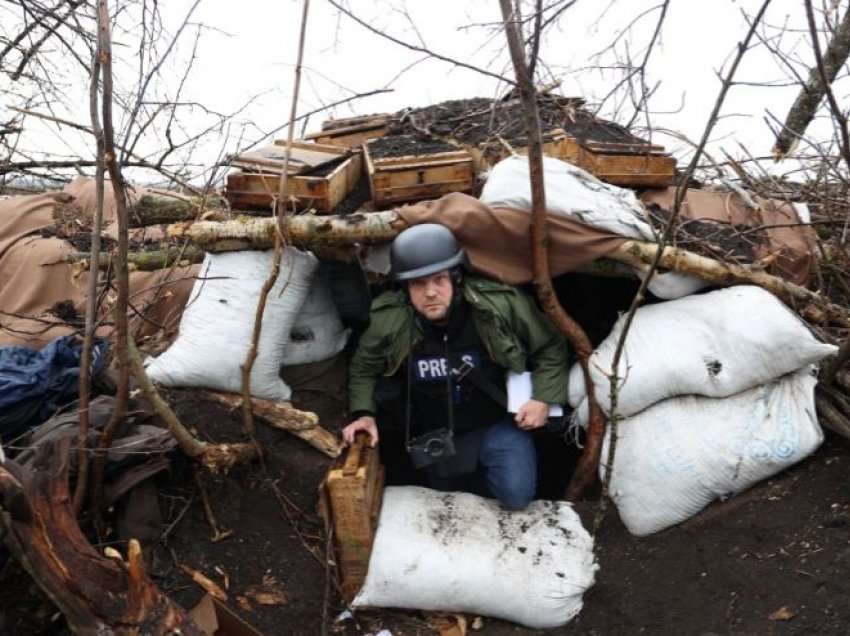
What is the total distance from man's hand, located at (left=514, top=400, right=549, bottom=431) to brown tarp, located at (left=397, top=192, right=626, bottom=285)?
1.75 ft

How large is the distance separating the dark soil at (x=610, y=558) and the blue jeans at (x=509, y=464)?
28 cm

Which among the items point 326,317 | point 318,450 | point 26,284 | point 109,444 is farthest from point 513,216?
point 26,284

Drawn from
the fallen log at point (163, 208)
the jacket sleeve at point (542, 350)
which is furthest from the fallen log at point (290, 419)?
the fallen log at point (163, 208)

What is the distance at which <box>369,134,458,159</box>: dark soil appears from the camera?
3865 millimetres

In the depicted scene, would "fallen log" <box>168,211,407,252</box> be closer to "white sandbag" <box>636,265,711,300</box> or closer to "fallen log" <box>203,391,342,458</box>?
"fallen log" <box>203,391,342,458</box>

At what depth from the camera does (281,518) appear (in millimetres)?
3176

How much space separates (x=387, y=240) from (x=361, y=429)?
84 cm

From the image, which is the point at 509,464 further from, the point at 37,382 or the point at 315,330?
the point at 37,382

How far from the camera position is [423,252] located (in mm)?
3014

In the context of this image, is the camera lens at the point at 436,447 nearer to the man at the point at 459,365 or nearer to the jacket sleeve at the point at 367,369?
the man at the point at 459,365

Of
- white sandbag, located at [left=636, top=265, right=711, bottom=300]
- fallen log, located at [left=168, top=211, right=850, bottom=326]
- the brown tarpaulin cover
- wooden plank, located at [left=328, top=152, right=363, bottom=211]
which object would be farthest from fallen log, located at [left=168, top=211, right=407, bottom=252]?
white sandbag, located at [left=636, top=265, right=711, bottom=300]

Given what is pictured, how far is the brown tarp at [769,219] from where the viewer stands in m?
3.40

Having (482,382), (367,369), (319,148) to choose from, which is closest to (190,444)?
(367,369)

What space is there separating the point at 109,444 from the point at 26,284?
8.15 ft
